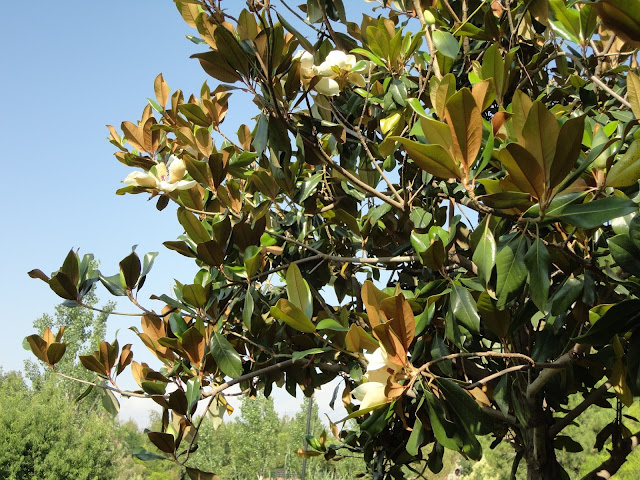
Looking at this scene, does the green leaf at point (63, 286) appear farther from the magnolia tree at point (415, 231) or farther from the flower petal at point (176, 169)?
the flower petal at point (176, 169)

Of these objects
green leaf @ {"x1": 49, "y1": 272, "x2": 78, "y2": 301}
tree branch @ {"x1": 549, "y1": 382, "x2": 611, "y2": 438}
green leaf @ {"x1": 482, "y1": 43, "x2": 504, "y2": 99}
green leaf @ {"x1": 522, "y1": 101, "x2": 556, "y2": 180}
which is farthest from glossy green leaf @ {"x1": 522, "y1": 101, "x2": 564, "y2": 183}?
green leaf @ {"x1": 49, "y1": 272, "x2": 78, "y2": 301}

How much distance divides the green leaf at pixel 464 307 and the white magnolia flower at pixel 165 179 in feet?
2.14

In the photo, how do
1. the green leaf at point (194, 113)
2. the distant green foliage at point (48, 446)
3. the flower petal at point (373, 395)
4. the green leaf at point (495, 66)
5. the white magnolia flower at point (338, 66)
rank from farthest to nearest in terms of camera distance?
the distant green foliage at point (48, 446) < the green leaf at point (194, 113) < the white magnolia flower at point (338, 66) < the green leaf at point (495, 66) < the flower petal at point (373, 395)

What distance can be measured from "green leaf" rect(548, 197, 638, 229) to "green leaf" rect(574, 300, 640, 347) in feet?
0.36

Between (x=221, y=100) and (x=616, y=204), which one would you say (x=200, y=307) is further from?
(x=616, y=204)

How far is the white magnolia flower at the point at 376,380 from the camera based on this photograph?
2.50ft

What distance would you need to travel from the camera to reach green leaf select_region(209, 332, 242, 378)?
1.14 metres

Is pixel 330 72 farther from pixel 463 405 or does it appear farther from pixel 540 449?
pixel 540 449

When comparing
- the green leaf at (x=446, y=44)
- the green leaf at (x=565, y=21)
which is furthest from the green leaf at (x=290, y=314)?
the green leaf at (x=565, y=21)

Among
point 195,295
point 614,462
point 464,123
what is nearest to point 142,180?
point 195,295

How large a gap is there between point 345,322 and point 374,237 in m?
0.47

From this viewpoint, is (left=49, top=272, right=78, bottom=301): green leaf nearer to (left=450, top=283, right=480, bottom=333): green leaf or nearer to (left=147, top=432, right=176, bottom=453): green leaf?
(left=147, top=432, right=176, bottom=453): green leaf

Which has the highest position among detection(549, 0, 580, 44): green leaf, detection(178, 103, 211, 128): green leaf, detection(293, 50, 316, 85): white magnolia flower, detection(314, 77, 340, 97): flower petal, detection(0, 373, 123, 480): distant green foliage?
detection(549, 0, 580, 44): green leaf

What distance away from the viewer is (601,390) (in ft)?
3.94
